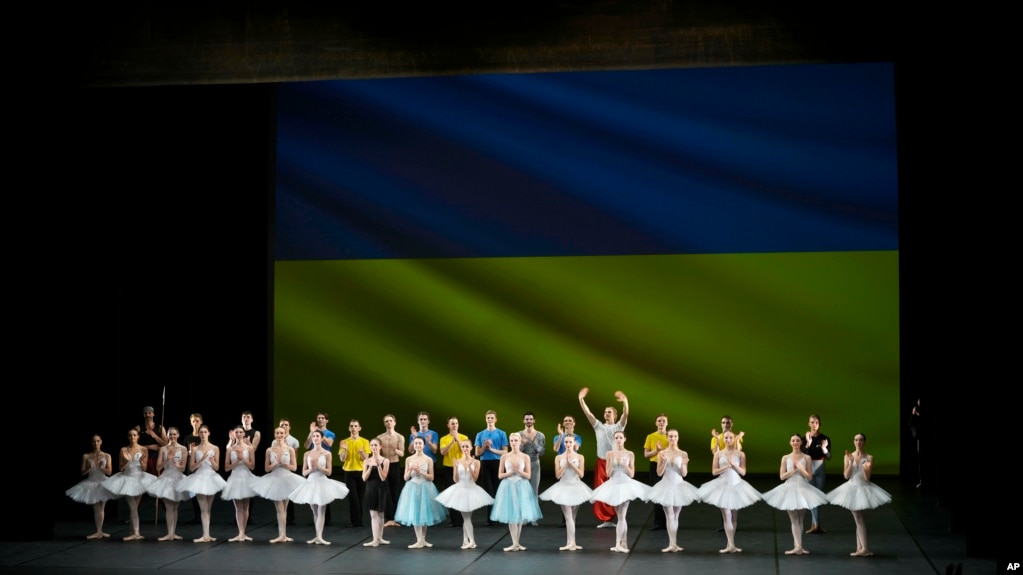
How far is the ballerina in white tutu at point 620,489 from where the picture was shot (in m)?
13.6

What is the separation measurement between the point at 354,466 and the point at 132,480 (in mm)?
2722

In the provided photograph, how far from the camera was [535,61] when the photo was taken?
499 inches

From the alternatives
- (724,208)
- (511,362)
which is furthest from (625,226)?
(511,362)

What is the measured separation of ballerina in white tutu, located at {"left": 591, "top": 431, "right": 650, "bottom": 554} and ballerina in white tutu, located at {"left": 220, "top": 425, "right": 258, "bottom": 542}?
408cm

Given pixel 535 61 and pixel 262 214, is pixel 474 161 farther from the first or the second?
pixel 535 61

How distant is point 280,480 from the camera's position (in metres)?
14.6

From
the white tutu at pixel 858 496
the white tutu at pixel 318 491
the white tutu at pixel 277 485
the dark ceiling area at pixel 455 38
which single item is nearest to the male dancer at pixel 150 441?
the white tutu at pixel 277 485

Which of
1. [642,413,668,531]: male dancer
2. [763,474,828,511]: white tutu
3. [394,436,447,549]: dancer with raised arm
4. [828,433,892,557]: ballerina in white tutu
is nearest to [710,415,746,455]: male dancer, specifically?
[642,413,668,531]: male dancer

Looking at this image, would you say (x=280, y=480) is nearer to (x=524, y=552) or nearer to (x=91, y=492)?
(x=91, y=492)

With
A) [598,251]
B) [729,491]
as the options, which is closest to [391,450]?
[729,491]

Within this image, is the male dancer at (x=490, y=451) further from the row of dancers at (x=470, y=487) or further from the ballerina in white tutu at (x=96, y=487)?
the ballerina in white tutu at (x=96, y=487)

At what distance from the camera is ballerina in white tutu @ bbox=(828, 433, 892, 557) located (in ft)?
43.6

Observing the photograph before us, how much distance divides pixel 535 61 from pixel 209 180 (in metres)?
9.94

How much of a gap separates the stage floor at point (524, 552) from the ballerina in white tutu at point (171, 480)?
0.92 ft
